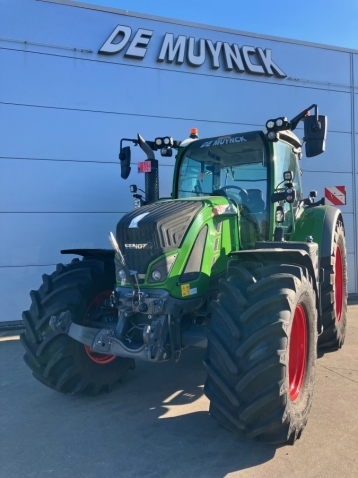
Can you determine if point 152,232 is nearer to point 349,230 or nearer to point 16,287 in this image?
point 16,287

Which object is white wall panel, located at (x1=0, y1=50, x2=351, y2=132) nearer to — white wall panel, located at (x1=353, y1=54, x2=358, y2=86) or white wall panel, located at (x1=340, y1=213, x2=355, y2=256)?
white wall panel, located at (x1=353, y1=54, x2=358, y2=86)

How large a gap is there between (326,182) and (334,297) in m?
4.62

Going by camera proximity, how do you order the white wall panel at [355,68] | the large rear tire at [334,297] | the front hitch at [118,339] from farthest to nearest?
the white wall panel at [355,68] → the large rear tire at [334,297] → the front hitch at [118,339]

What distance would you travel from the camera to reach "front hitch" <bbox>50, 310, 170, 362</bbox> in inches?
122

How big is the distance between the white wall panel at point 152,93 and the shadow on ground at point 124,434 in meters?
4.50

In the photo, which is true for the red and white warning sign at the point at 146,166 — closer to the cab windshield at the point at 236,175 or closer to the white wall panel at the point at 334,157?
the cab windshield at the point at 236,175

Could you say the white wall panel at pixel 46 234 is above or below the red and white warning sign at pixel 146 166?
below

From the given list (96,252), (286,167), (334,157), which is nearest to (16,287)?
(96,252)

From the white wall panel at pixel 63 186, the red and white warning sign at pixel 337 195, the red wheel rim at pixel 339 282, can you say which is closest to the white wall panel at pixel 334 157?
the red and white warning sign at pixel 337 195

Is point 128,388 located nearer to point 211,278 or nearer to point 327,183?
point 211,278

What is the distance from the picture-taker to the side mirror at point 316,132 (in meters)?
3.81

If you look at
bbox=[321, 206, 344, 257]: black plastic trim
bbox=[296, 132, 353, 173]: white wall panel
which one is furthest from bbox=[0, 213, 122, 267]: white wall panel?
bbox=[296, 132, 353, 173]: white wall panel

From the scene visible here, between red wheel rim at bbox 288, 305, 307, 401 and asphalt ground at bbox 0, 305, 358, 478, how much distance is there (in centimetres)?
36

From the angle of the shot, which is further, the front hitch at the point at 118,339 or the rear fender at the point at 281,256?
the rear fender at the point at 281,256
